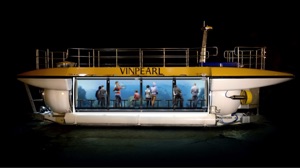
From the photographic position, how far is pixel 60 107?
10.7 m

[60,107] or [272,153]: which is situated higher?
[60,107]

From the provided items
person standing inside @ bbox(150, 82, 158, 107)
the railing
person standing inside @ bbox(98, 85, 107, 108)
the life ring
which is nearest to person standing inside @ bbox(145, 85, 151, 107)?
person standing inside @ bbox(150, 82, 158, 107)

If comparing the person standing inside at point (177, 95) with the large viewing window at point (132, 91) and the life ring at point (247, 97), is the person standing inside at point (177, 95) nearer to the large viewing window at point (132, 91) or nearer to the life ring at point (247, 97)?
the large viewing window at point (132, 91)

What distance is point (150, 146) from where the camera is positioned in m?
8.29

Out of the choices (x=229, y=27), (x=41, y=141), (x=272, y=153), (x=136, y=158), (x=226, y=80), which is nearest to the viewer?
(x=136, y=158)

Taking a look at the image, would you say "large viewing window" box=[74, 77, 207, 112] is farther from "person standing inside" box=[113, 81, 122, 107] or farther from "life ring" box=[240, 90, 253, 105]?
"life ring" box=[240, 90, 253, 105]

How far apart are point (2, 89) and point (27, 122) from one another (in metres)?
11.1

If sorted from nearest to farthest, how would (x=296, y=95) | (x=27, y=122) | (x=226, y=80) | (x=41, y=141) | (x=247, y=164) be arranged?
(x=247, y=164)
(x=41, y=141)
(x=226, y=80)
(x=27, y=122)
(x=296, y=95)

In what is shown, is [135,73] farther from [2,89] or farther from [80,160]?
[2,89]

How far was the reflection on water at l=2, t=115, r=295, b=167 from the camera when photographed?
22.8 feet

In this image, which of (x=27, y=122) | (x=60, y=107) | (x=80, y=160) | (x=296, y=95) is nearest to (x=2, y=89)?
(x=27, y=122)

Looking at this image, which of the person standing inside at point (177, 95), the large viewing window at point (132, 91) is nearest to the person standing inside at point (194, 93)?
the large viewing window at point (132, 91)

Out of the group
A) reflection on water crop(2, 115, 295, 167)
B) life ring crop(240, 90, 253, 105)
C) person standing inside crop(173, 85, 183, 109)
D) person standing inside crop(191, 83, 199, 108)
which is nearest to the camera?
reflection on water crop(2, 115, 295, 167)

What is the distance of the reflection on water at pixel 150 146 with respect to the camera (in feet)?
22.8
